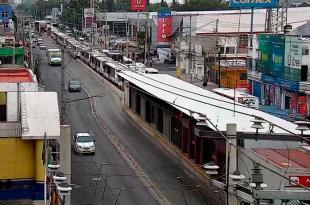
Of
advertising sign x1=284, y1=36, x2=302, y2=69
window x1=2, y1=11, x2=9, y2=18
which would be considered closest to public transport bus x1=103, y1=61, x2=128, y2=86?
advertising sign x1=284, y1=36, x2=302, y2=69

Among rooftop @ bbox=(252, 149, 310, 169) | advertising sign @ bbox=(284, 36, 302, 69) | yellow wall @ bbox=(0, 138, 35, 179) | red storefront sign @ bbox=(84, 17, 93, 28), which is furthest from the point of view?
red storefront sign @ bbox=(84, 17, 93, 28)

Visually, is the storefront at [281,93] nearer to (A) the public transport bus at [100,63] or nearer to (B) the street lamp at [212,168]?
(A) the public transport bus at [100,63]

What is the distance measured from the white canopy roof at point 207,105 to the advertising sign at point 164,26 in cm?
3070

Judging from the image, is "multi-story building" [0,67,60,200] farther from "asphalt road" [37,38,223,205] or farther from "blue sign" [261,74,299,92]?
"blue sign" [261,74,299,92]

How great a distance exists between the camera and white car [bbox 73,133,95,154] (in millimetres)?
21781

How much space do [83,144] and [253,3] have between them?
2024cm

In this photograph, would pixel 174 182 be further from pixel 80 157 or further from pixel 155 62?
pixel 155 62

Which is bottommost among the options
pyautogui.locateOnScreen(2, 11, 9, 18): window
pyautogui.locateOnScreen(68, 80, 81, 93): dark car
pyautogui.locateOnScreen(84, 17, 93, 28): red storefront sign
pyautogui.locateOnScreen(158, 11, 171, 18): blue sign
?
pyautogui.locateOnScreen(68, 80, 81, 93): dark car

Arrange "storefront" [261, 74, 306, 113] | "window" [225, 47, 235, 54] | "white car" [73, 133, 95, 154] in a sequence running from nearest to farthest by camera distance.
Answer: "white car" [73, 133, 95, 154], "storefront" [261, 74, 306, 113], "window" [225, 47, 235, 54]

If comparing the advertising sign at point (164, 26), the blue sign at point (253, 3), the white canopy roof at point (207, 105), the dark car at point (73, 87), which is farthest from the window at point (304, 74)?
the advertising sign at point (164, 26)

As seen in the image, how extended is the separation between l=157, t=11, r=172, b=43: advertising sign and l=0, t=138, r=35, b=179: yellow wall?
48298mm

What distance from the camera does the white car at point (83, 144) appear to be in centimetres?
2178

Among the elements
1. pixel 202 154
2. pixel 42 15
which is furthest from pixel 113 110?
pixel 42 15

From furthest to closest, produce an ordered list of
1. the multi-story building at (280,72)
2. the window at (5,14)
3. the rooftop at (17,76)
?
the window at (5,14), the multi-story building at (280,72), the rooftop at (17,76)
